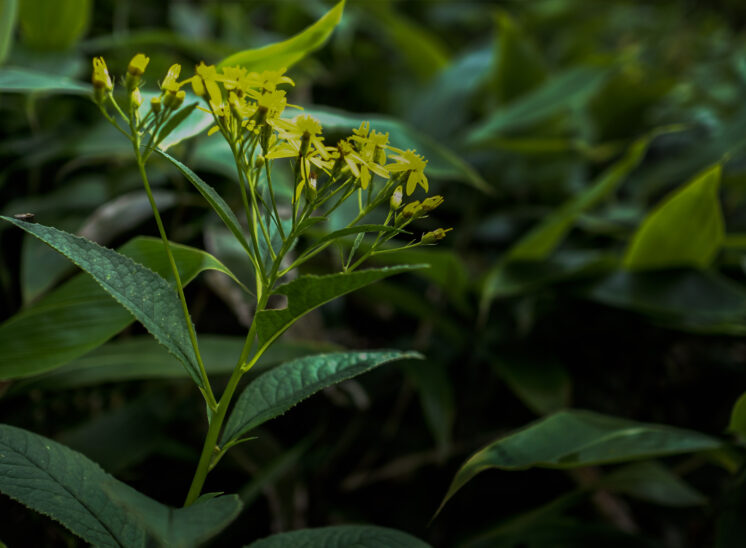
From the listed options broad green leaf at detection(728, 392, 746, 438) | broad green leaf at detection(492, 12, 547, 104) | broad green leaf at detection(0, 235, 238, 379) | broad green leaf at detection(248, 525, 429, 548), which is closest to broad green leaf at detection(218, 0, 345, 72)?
broad green leaf at detection(0, 235, 238, 379)

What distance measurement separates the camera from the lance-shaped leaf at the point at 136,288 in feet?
1.21

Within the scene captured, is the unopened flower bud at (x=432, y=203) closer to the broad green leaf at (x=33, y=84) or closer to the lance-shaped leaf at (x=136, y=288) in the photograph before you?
the lance-shaped leaf at (x=136, y=288)

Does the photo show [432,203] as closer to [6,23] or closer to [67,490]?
[67,490]

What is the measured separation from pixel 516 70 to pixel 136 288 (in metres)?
1.04

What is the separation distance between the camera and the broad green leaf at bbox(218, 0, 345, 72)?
577mm

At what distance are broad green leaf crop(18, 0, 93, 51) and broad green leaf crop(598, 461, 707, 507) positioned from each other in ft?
3.32

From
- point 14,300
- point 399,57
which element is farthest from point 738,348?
point 14,300

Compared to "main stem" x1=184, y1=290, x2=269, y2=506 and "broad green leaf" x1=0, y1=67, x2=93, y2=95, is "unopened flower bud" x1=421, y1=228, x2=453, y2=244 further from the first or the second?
"broad green leaf" x1=0, y1=67, x2=93, y2=95

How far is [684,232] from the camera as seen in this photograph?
31.0 inches

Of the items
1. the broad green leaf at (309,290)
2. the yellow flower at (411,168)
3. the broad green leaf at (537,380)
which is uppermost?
the yellow flower at (411,168)

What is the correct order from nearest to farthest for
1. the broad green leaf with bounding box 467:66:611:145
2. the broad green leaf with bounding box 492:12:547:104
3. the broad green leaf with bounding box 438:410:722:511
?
the broad green leaf with bounding box 438:410:722:511
the broad green leaf with bounding box 467:66:611:145
the broad green leaf with bounding box 492:12:547:104

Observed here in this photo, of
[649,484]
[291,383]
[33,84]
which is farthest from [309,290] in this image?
[649,484]

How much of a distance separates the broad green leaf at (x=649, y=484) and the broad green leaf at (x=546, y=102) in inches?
22.7

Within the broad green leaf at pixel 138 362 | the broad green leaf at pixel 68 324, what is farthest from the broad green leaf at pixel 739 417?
the broad green leaf at pixel 68 324
